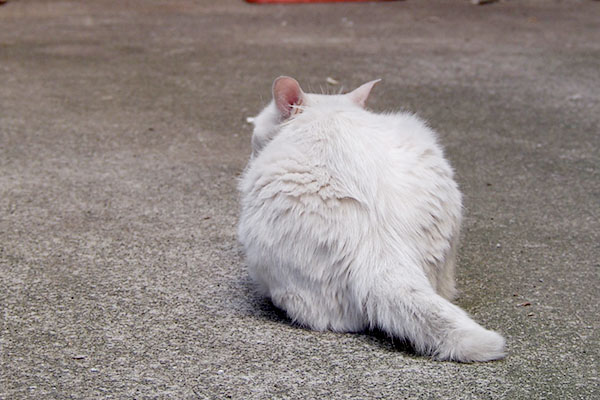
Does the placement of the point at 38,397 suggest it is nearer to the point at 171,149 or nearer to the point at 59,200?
the point at 59,200

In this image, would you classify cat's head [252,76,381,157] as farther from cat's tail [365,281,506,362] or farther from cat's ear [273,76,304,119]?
cat's tail [365,281,506,362]

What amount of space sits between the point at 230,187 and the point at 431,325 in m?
2.08

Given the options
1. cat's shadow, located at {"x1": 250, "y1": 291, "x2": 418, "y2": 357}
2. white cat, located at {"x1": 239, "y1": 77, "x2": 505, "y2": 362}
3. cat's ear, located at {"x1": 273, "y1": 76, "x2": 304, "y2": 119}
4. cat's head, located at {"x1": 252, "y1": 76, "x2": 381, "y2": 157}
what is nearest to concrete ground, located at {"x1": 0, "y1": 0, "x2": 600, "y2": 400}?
cat's shadow, located at {"x1": 250, "y1": 291, "x2": 418, "y2": 357}

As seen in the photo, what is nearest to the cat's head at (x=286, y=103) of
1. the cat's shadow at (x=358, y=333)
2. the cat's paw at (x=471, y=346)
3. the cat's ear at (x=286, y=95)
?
the cat's ear at (x=286, y=95)

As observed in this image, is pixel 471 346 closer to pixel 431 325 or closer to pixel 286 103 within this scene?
pixel 431 325

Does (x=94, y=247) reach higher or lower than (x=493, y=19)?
lower

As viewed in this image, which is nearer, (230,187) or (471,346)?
(471,346)

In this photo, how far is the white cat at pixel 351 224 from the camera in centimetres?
263

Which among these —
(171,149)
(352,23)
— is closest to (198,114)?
A: (171,149)

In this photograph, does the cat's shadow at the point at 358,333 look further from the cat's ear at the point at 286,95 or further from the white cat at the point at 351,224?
the cat's ear at the point at 286,95

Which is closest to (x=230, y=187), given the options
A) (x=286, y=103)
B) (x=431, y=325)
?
(x=286, y=103)

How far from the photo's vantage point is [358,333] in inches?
110

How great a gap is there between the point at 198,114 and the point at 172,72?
1.06 metres

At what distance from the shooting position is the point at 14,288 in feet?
10.3
